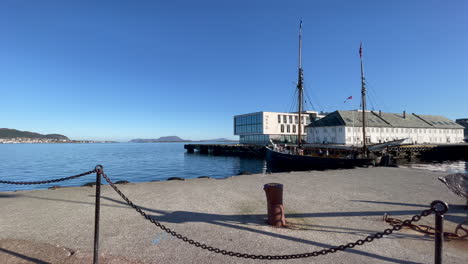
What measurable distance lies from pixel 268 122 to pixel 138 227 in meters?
67.9

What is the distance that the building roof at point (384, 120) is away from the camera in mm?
58406

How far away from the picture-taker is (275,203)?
18.7 feet

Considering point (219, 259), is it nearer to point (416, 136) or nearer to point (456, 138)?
point (416, 136)

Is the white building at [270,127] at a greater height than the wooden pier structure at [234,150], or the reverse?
the white building at [270,127]

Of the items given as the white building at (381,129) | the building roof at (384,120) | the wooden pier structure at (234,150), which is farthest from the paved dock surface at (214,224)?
the building roof at (384,120)

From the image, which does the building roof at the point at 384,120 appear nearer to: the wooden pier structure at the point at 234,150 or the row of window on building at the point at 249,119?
the row of window on building at the point at 249,119

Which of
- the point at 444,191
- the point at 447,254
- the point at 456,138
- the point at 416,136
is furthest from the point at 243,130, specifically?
the point at 447,254

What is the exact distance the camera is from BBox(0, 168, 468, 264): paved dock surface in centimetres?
430

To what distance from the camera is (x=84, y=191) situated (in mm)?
9617

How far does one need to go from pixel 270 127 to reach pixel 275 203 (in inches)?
2660

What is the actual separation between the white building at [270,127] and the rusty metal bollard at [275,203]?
214ft

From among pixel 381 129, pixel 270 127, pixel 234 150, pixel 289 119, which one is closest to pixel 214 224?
pixel 234 150

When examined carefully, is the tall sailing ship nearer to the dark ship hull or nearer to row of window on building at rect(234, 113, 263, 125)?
the dark ship hull

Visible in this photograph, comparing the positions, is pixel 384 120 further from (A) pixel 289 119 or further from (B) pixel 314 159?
(B) pixel 314 159
